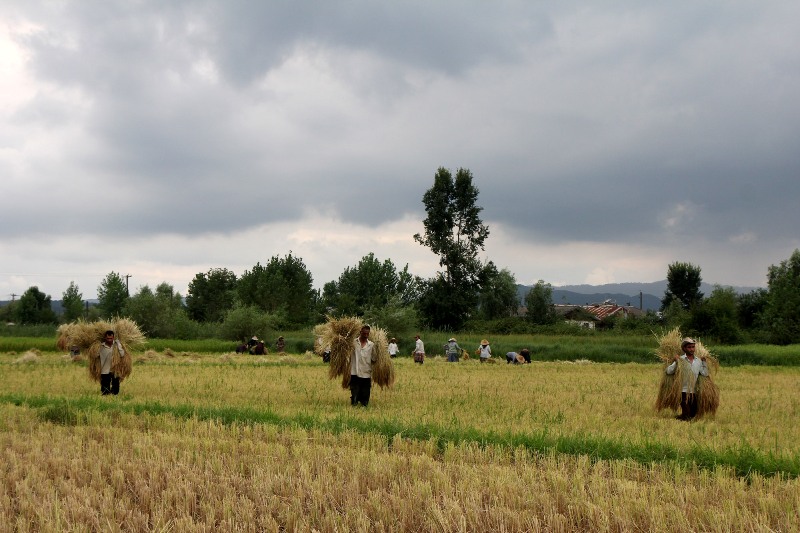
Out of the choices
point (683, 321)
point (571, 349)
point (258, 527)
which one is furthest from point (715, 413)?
point (683, 321)

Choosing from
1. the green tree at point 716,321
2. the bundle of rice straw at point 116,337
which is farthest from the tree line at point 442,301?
the bundle of rice straw at point 116,337

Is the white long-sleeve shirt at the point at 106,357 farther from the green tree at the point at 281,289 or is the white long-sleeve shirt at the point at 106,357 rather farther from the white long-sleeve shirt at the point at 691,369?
the green tree at the point at 281,289

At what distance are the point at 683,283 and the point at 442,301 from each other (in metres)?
57.4

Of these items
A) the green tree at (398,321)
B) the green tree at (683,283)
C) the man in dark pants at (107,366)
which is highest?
the green tree at (683,283)

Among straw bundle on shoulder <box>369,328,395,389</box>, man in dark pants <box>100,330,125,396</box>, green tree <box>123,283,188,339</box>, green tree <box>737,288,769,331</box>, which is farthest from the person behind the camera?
green tree <box>737,288,769,331</box>

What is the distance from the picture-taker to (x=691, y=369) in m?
14.5

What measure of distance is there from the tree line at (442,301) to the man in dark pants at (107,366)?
15.4 m

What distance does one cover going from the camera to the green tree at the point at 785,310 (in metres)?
56.1

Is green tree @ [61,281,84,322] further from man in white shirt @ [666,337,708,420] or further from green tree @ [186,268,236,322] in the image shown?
man in white shirt @ [666,337,708,420]

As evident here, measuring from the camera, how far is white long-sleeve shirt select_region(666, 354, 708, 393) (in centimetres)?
1441

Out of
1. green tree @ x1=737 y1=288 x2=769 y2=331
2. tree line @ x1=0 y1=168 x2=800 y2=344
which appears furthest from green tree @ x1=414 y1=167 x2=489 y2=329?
green tree @ x1=737 y1=288 x2=769 y2=331

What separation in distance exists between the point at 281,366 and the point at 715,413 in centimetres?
1930

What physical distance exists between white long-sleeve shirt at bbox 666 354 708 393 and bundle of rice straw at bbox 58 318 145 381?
13.2 meters

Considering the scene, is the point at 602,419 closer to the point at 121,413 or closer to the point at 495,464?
the point at 495,464
